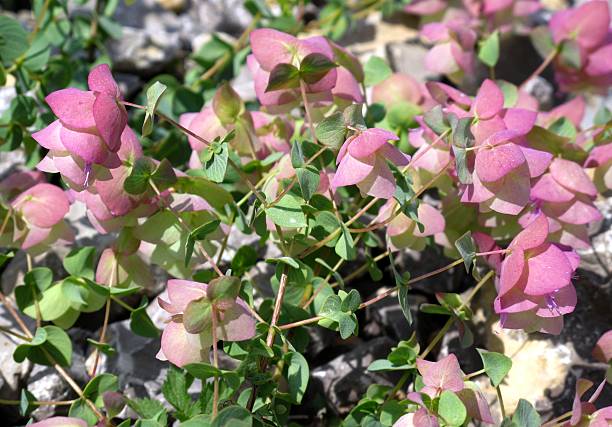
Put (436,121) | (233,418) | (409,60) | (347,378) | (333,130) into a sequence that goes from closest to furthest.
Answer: (233,418), (333,130), (436,121), (347,378), (409,60)

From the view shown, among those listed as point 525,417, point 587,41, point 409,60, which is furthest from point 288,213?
point 409,60

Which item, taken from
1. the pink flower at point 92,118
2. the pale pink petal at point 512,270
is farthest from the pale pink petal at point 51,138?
the pale pink petal at point 512,270

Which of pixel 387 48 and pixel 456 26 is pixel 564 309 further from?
pixel 387 48

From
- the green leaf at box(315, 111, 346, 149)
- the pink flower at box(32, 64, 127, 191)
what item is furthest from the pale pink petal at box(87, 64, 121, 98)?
the green leaf at box(315, 111, 346, 149)

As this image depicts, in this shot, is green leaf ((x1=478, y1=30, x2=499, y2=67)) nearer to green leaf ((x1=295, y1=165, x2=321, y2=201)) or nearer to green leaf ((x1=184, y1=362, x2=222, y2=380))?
green leaf ((x1=295, y1=165, x2=321, y2=201))

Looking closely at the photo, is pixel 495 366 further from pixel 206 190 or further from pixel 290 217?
pixel 206 190

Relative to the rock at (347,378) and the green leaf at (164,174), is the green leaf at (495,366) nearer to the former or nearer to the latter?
the rock at (347,378)
